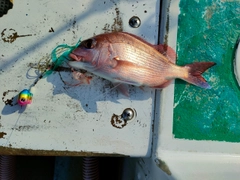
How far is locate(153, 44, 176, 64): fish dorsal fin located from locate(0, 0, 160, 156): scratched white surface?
52 mm

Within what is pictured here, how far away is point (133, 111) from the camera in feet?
6.15

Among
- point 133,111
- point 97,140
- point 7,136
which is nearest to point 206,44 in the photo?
point 133,111

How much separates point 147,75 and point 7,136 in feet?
2.80

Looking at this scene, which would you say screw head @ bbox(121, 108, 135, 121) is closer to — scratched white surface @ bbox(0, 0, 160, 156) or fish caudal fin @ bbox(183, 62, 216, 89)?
scratched white surface @ bbox(0, 0, 160, 156)

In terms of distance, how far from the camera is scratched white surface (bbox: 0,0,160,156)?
180cm

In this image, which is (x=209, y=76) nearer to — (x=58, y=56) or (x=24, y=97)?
(x=58, y=56)

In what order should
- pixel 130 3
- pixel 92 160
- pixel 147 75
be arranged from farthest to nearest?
1. pixel 92 160
2. pixel 130 3
3. pixel 147 75

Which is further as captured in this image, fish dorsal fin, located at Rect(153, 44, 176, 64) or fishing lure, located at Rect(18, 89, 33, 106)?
fish dorsal fin, located at Rect(153, 44, 176, 64)

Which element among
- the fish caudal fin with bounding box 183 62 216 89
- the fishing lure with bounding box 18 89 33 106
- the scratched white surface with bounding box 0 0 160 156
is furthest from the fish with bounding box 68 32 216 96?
the fishing lure with bounding box 18 89 33 106

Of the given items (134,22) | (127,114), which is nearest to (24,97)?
(127,114)

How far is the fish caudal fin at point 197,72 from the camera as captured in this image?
187cm

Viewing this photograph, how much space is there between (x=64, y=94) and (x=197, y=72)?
0.79 meters

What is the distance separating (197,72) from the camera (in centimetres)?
188

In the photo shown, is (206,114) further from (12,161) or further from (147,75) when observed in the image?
(12,161)
